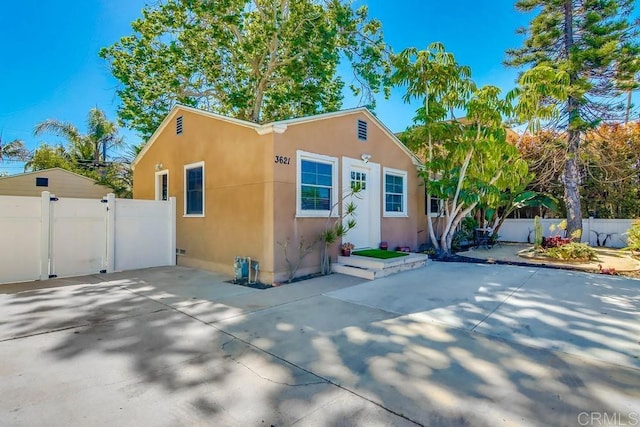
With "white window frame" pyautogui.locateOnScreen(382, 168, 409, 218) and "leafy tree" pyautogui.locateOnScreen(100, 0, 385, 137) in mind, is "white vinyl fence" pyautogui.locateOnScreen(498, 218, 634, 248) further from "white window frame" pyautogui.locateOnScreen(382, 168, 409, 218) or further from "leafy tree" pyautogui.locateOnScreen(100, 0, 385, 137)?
"leafy tree" pyautogui.locateOnScreen(100, 0, 385, 137)

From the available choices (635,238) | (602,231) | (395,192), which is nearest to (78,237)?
(395,192)

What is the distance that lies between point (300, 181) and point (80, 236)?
576cm

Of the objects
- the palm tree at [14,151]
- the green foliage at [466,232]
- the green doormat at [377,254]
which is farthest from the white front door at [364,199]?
the palm tree at [14,151]

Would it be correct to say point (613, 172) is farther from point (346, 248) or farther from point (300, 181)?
point (300, 181)

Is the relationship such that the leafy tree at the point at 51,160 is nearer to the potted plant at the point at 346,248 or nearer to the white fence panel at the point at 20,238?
the white fence panel at the point at 20,238

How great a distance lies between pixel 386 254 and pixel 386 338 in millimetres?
4683

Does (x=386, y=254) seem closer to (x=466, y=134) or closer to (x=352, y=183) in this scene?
(x=352, y=183)

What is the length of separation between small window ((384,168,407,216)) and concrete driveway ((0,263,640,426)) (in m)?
4.43

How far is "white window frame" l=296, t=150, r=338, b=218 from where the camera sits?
7426 mm

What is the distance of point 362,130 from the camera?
30.1ft

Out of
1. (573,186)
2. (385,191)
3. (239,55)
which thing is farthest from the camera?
→ (239,55)

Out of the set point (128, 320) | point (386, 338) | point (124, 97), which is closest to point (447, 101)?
point (386, 338)

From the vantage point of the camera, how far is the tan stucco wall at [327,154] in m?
7.05

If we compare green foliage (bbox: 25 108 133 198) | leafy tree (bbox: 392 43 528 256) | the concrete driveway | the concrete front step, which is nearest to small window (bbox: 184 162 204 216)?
the concrete driveway
